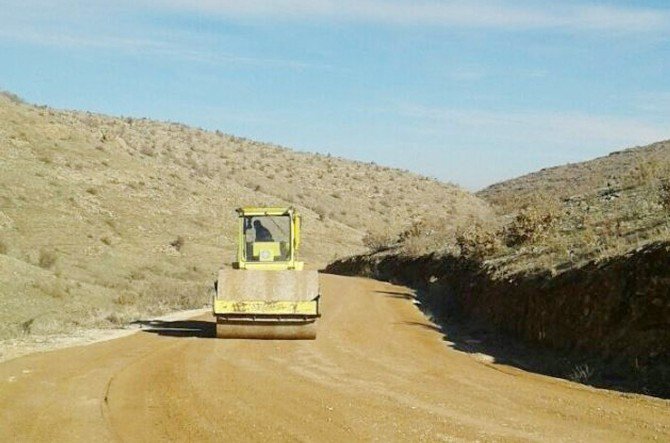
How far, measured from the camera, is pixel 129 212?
162ft

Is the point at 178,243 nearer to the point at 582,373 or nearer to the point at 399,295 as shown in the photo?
the point at 399,295

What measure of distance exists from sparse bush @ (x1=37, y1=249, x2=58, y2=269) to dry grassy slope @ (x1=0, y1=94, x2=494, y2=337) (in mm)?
43

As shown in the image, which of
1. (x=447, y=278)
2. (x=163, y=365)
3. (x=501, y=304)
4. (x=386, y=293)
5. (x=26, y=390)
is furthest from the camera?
(x=386, y=293)

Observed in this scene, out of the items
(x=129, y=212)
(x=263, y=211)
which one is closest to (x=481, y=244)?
(x=263, y=211)

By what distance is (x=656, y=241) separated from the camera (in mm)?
14867

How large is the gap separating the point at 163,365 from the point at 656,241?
9427mm

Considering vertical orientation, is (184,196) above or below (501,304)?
above

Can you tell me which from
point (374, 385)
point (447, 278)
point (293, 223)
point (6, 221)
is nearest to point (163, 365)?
point (374, 385)

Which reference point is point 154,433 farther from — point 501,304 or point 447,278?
point 447,278

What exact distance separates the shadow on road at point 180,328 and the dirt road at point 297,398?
2.26 metres

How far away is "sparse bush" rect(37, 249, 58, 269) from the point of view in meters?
32.4

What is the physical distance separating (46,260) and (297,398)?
24.3m

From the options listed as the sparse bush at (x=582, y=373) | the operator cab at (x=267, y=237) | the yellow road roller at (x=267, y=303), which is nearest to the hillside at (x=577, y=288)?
the sparse bush at (x=582, y=373)

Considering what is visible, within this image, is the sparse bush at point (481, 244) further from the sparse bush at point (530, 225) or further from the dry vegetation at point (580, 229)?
the sparse bush at point (530, 225)
